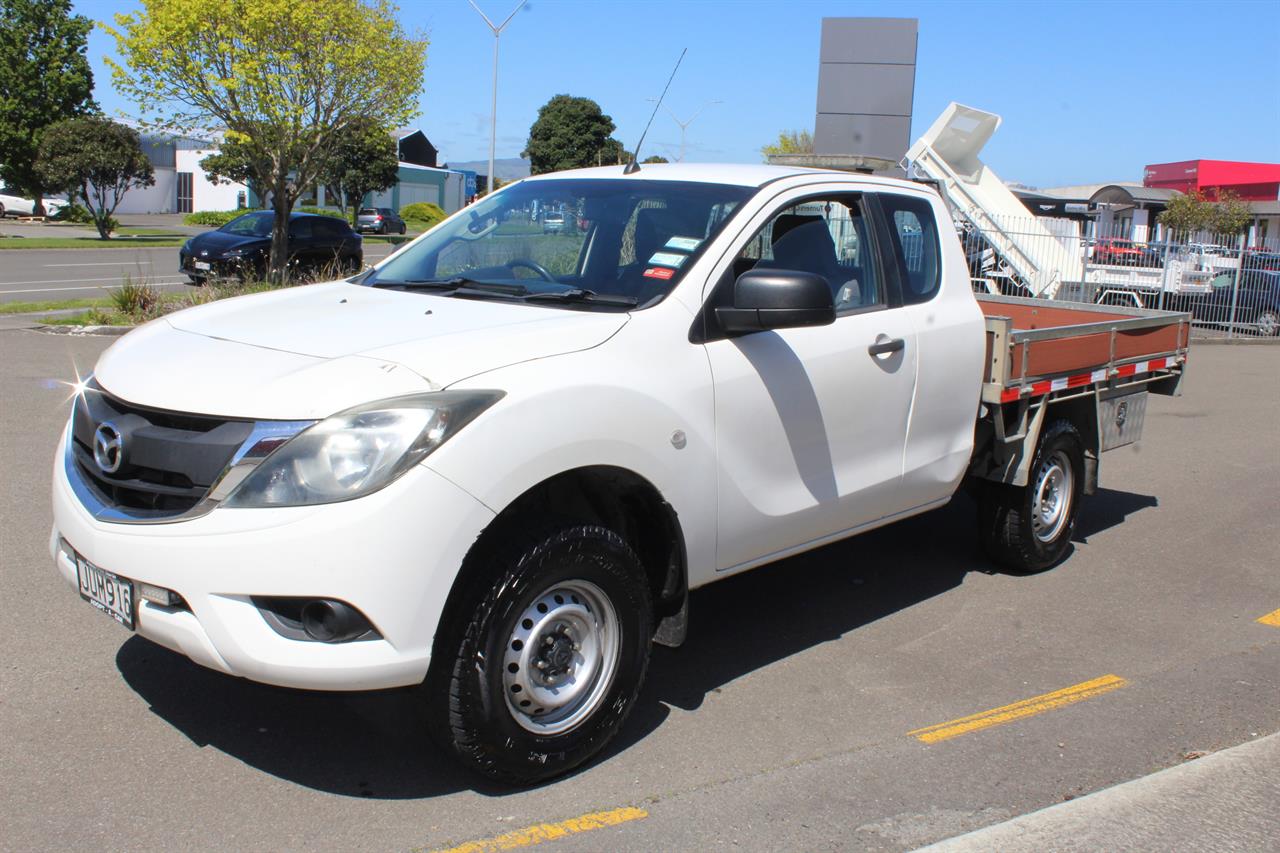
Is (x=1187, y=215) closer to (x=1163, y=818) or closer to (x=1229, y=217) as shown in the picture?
(x=1229, y=217)

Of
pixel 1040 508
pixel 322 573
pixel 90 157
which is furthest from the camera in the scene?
pixel 90 157

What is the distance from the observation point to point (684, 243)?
4.40m

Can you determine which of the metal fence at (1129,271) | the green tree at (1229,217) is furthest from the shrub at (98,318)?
the green tree at (1229,217)

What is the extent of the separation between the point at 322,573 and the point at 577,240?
2.21 m

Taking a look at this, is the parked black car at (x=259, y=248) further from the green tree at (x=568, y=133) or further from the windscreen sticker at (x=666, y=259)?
the green tree at (x=568, y=133)

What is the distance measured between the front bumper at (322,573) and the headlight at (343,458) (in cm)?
4

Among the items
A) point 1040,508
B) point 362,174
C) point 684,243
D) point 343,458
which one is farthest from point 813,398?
point 362,174

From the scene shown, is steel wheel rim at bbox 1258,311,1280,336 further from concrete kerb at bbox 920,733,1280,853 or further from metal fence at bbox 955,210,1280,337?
concrete kerb at bbox 920,733,1280,853

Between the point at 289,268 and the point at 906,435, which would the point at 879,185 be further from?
the point at 289,268

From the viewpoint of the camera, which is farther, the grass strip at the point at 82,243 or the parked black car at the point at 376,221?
the parked black car at the point at 376,221

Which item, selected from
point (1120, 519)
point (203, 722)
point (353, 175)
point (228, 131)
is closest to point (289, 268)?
point (228, 131)

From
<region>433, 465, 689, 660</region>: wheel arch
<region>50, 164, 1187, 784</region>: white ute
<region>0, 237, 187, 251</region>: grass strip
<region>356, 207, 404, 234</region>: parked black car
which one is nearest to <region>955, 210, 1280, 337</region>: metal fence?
<region>50, 164, 1187, 784</region>: white ute

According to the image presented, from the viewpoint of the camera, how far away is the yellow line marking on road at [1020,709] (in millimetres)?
4328

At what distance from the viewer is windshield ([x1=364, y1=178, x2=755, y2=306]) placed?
4.36 m
